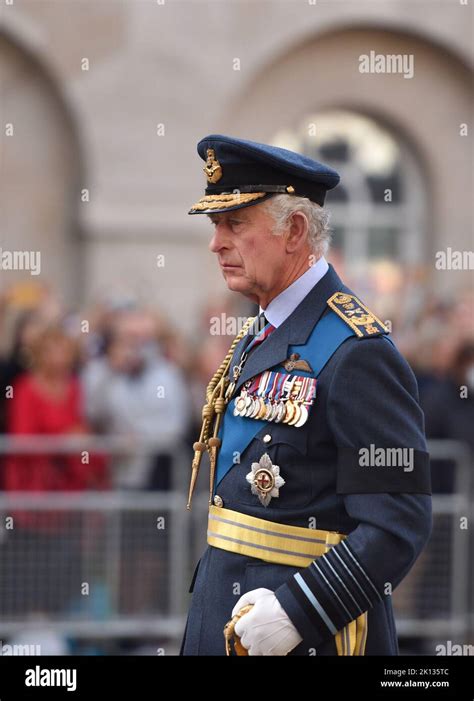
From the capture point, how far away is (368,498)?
3.17 m

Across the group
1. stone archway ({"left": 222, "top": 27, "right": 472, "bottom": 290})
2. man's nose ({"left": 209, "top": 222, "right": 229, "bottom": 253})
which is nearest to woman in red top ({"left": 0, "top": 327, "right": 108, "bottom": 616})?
man's nose ({"left": 209, "top": 222, "right": 229, "bottom": 253})

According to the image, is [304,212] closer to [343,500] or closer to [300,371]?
[300,371]

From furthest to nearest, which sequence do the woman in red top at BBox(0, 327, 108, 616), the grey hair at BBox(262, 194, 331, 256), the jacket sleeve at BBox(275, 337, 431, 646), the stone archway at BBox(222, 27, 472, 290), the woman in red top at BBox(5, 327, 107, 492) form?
the stone archway at BBox(222, 27, 472, 290) < the woman in red top at BBox(5, 327, 107, 492) < the woman in red top at BBox(0, 327, 108, 616) < the grey hair at BBox(262, 194, 331, 256) < the jacket sleeve at BBox(275, 337, 431, 646)

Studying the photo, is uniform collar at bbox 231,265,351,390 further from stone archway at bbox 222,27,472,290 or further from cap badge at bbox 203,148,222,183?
stone archway at bbox 222,27,472,290

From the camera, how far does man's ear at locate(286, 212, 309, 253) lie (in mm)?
3420

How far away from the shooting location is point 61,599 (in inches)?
290

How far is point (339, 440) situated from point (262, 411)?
0.27 meters

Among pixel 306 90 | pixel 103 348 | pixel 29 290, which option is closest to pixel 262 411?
pixel 103 348

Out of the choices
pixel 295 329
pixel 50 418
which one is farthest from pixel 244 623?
pixel 50 418

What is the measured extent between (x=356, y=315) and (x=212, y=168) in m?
0.56

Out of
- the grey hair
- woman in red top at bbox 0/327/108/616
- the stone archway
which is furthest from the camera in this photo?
the stone archway

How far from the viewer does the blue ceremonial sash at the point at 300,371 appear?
11.0ft

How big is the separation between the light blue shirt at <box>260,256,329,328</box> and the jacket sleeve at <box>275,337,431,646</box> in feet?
1.01

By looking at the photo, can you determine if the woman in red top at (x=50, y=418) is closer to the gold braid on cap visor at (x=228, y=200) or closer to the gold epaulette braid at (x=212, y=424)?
the gold epaulette braid at (x=212, y=424)
